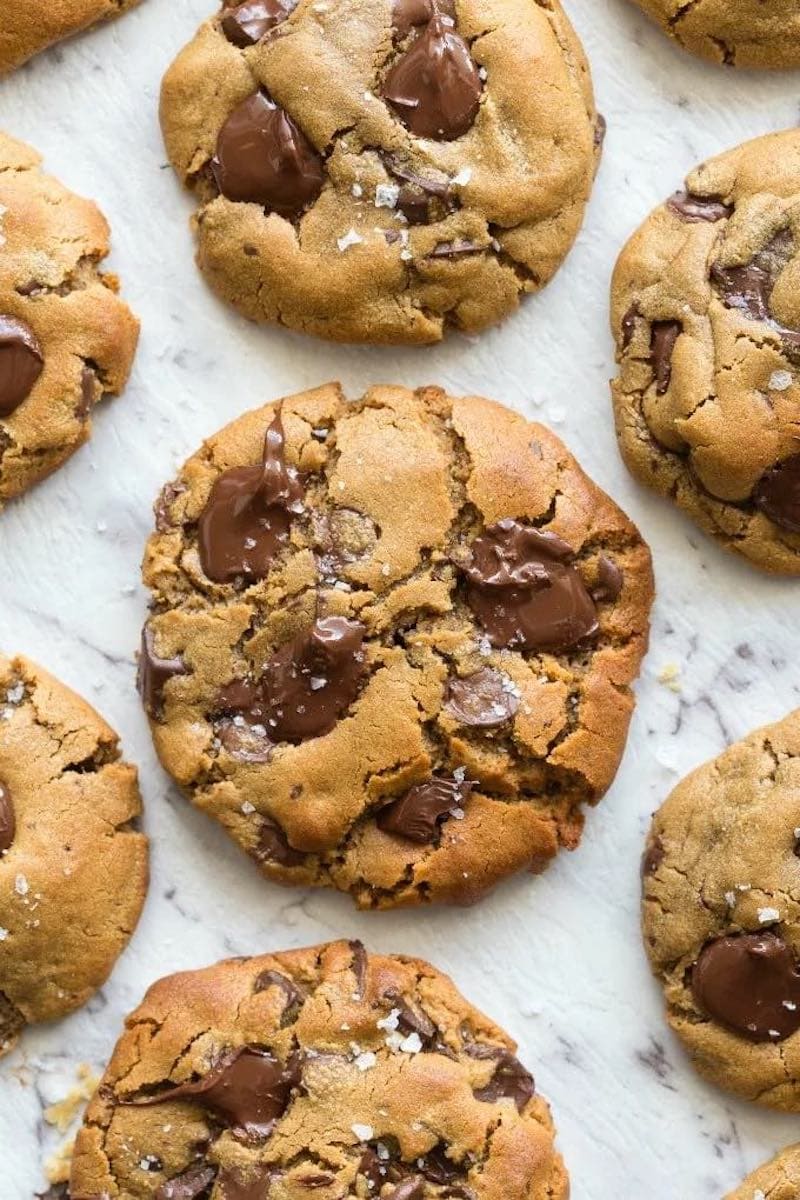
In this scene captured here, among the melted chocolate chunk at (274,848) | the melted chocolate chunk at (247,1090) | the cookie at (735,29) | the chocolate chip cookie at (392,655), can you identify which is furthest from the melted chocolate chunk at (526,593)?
the cookie at (735,29)

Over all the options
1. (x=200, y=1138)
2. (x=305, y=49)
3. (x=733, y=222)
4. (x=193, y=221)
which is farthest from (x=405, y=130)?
(x=200, y=1138)

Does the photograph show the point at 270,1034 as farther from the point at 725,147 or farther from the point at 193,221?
the point at 725,147

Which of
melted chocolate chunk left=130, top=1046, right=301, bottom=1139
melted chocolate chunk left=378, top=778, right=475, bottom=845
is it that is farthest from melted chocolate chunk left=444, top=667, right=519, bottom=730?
melted chocolate chunk left=130, top=1046, right=301, bottom=1139

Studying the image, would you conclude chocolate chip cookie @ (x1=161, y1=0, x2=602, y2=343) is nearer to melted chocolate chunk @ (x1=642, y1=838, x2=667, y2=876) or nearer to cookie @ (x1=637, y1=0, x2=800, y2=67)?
cookie @ (x1=637, y1=0, x2=800, y2=67)

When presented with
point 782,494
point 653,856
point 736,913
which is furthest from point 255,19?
point 736,913

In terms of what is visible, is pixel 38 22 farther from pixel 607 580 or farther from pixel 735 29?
pixel 607 580

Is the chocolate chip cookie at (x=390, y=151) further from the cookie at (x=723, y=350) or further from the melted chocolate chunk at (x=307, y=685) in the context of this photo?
the melted chocolate chunk at (x=307, y=685)
